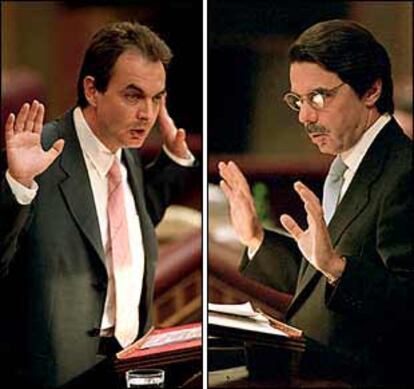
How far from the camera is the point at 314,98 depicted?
3922mm

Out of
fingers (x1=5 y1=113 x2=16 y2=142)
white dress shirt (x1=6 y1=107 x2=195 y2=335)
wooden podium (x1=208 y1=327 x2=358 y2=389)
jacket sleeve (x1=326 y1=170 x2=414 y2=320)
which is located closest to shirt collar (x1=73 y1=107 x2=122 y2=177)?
Result: white dress shirt (x1=6 y1=107 x2=195 y2=335)

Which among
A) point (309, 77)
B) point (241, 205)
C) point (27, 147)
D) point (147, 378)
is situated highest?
point (309, 77)

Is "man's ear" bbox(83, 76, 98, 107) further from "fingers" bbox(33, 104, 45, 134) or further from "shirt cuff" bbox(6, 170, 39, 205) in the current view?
"shirt cuff" bbox(6, 170, 39, 205)

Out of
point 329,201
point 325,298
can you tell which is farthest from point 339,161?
point 325,298

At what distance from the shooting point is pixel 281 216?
3.94 metres

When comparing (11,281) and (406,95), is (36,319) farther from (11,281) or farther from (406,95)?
(406,95)

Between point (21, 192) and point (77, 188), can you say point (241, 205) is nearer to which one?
point (77, 188)

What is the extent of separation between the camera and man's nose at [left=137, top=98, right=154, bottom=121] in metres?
3.92

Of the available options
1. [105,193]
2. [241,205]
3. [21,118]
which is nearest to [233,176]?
[241,205]

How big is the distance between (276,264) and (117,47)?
0.95 metres

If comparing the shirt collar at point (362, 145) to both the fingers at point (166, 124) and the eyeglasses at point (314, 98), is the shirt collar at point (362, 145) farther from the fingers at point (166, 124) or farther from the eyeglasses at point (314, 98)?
the fingers at point (166, 124)

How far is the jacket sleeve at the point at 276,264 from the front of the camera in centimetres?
394

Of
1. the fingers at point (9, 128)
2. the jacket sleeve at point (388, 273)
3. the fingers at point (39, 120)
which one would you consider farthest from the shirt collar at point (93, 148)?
the jacket sleeve at point (388, 273)

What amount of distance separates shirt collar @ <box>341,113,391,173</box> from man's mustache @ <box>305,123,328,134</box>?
0.11 metres
